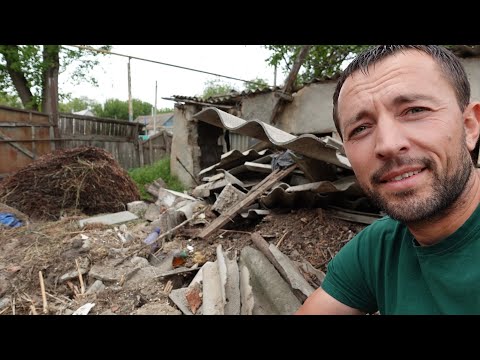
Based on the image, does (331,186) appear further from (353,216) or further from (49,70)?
(49,70)

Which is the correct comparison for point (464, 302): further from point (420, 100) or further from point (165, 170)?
point (165, 170)

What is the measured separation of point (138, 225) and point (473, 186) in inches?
228

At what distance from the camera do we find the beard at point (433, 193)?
1135mm

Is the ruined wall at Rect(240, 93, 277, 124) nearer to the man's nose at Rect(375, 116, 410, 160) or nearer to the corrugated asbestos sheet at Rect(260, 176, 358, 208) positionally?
the corrugated asbestos sheet at Rect(260, 176, 358, 208)

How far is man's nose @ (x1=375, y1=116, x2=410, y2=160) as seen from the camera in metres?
1.13

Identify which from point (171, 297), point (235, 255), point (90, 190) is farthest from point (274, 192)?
point (90, 190)

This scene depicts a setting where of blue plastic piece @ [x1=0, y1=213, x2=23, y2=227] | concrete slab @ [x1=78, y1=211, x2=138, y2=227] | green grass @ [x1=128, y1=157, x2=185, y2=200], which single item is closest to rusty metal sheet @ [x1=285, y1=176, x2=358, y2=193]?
concrete slab @ [x1=78, y1=211, x2=138, y2=227]

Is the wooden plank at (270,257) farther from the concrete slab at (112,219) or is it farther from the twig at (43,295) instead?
the concrete slab at (112,219)

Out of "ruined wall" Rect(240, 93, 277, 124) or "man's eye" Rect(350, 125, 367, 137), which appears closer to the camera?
"man's eye" Rect(350, 125, 367, 137)

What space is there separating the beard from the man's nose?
3 cm

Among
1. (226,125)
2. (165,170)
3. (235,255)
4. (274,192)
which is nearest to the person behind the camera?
(226,125)

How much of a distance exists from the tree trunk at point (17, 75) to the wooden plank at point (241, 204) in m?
13.7
